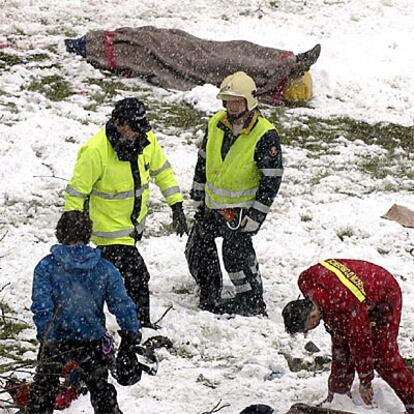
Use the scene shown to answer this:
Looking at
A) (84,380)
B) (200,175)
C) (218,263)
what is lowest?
(218,263)

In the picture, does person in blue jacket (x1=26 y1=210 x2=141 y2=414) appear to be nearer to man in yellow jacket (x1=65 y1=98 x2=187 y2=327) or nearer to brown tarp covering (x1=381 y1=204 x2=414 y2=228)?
man in yellow jacket (x1=65 y1=98 x2=187 y2=327)

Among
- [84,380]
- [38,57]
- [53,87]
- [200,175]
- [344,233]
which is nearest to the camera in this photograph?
[84,380]

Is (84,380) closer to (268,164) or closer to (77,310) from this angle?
(77,310)

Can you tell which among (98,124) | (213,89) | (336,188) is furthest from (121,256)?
(213,89)

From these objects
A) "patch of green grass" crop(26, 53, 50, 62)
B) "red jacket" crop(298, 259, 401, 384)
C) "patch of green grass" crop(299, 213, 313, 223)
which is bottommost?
"patch of green grass" crop(26, 53, 50, 62)

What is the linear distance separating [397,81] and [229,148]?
6864 millimetres

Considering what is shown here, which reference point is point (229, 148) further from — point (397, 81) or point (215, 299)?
point (397, 81)

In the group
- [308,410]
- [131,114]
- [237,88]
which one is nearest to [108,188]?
[131,114]

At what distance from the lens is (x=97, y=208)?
654 centimetres

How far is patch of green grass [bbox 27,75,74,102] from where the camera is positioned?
39.3ft

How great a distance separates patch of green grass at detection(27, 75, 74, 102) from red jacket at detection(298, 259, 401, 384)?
7.35 meters

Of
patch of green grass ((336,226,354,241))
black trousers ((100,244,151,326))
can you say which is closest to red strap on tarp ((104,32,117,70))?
patch of green grass ((336,226,354,241))

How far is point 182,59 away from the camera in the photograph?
12.6 m

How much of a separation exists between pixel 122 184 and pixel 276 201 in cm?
345
